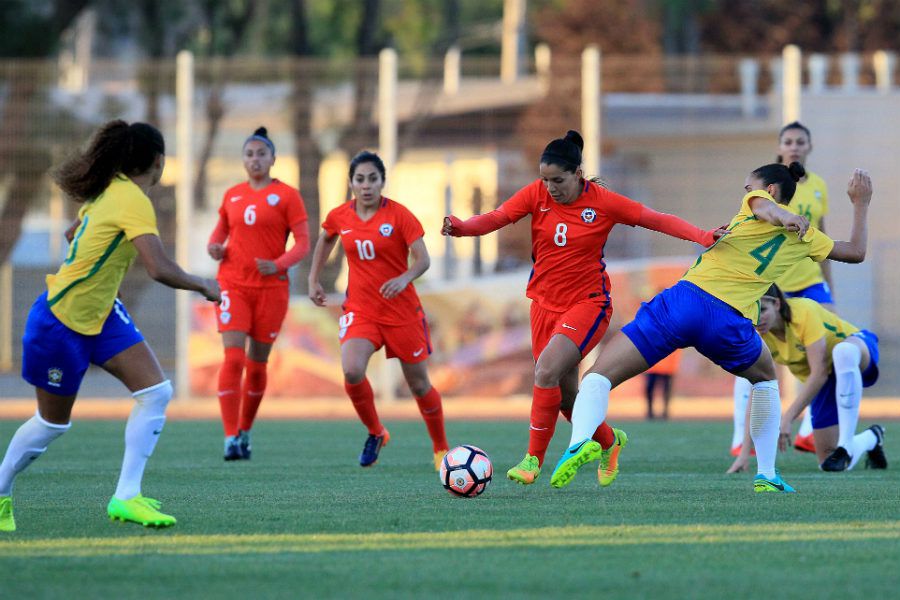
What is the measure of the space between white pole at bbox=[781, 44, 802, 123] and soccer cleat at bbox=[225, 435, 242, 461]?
34.5ft

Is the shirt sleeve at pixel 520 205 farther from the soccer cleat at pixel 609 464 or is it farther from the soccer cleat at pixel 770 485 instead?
the soccer cleat at pixel 770 485

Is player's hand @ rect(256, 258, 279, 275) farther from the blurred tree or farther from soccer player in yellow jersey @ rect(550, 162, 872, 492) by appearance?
the blurred tree

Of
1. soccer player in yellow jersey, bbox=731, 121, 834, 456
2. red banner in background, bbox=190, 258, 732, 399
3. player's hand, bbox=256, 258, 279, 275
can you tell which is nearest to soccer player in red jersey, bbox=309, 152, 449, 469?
player's hand, bbox=256, 258, 279, 275

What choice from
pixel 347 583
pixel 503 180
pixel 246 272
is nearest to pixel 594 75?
pixel 503 180

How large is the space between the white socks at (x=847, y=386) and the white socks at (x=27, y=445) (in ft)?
17.8

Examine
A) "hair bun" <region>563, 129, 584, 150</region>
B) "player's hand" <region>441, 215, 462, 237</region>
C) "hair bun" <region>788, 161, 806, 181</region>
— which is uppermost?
"hair bun" <region>563, 129, 584, 150</region>

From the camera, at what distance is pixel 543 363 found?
8.52 metres

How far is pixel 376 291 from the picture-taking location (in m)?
10.2

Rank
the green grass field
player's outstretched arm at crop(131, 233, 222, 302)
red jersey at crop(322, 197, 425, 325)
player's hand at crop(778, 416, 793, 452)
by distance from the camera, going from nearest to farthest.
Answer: the green grass field, player's outstretched arm at crop(131, 233, 222, 302), player's hand at crop(778, 416, 793, 452), red jersey at crop(322, 197, 425, 325)

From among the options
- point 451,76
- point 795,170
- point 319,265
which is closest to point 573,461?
point 795,170

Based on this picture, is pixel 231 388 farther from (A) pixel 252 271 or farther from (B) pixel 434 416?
(B) pixel 434 416

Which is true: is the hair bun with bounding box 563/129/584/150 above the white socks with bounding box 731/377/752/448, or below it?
above

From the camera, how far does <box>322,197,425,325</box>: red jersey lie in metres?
10.2

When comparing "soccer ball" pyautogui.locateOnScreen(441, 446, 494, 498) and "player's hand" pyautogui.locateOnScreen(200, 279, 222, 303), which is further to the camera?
"soccer ball" pyautogui.locateOnScreen(441, 446, 494, 498)
